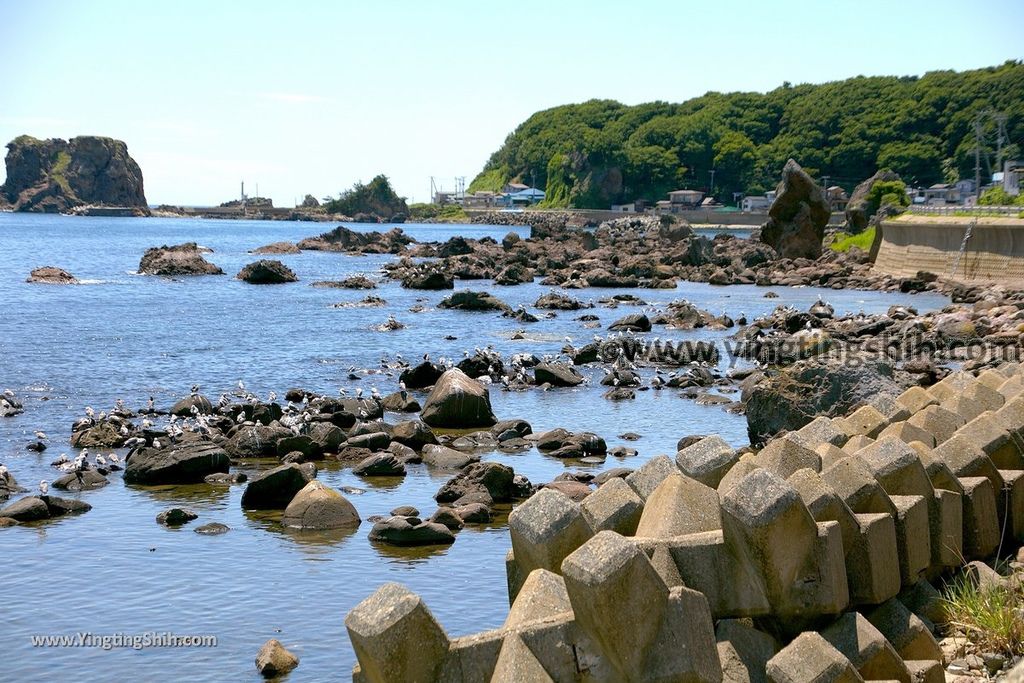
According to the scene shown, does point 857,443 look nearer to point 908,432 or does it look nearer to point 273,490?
point 908,432

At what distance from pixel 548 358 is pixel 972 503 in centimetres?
2103

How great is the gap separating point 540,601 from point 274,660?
4.09 metres

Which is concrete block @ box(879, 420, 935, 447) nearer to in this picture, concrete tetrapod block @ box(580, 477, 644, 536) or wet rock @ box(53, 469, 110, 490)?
concrete tetrapod block @ box(580, 477, 644, 536)

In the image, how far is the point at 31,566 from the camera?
12312 millimetres

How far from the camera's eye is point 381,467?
661 inches

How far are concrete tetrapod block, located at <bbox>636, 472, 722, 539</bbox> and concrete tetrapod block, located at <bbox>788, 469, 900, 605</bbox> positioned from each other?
0.55m

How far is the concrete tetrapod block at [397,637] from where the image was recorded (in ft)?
18.1

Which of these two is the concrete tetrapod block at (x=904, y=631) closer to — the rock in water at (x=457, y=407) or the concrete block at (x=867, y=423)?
the concrete block at (x=867, y=423)

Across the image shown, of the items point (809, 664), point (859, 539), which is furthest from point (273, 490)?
point (809, 664)

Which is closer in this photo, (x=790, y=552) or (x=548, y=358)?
(x=790, y=552)

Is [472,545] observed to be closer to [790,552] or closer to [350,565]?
[350,565]

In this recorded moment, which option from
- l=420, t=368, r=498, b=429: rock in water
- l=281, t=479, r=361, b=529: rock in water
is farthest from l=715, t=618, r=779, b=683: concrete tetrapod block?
l=420, t=368, r=498, b=429: rock in water

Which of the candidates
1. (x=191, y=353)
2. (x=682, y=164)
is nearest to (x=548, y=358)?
(x=191, y=353)

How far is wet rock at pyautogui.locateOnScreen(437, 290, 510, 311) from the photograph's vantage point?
47.4 meters
